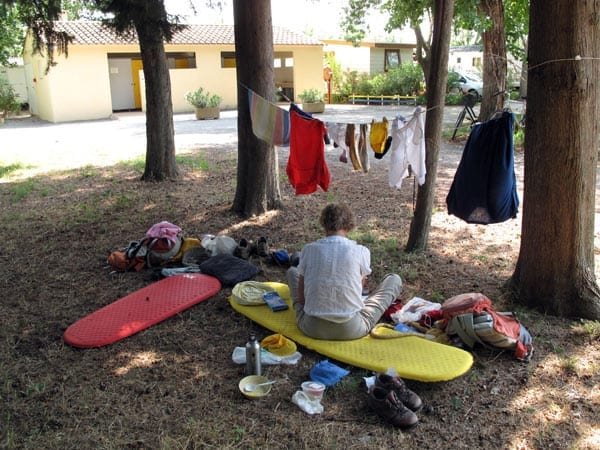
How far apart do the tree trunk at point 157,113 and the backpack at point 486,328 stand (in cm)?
590

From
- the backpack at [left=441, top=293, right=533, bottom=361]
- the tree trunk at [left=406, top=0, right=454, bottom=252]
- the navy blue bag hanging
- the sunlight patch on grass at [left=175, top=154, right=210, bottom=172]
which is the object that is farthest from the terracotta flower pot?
the backpack at [left=441, top=293, right=533, bottom=361]

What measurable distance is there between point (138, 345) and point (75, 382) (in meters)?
0.50

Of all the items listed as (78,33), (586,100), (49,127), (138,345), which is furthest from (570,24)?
(78,33)

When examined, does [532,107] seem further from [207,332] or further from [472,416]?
[207,332]

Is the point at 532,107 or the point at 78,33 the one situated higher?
the point at 78,33

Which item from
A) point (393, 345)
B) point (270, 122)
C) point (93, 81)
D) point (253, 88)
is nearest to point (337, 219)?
point (393, 345)

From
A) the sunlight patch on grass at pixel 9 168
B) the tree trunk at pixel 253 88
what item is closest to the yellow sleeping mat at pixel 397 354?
the tree trunk at pixel 253 88

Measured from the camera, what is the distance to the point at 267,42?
19.7ft

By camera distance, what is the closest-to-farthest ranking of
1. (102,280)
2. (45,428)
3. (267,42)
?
(45,428)
(102,280)
(267,42)

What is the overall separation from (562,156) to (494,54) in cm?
846

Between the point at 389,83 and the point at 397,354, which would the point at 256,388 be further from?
the point at 389,83

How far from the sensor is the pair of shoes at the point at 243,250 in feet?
16.1

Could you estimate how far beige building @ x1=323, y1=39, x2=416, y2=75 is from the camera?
2875cm

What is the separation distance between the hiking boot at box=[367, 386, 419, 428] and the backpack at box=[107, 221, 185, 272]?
106 inches
